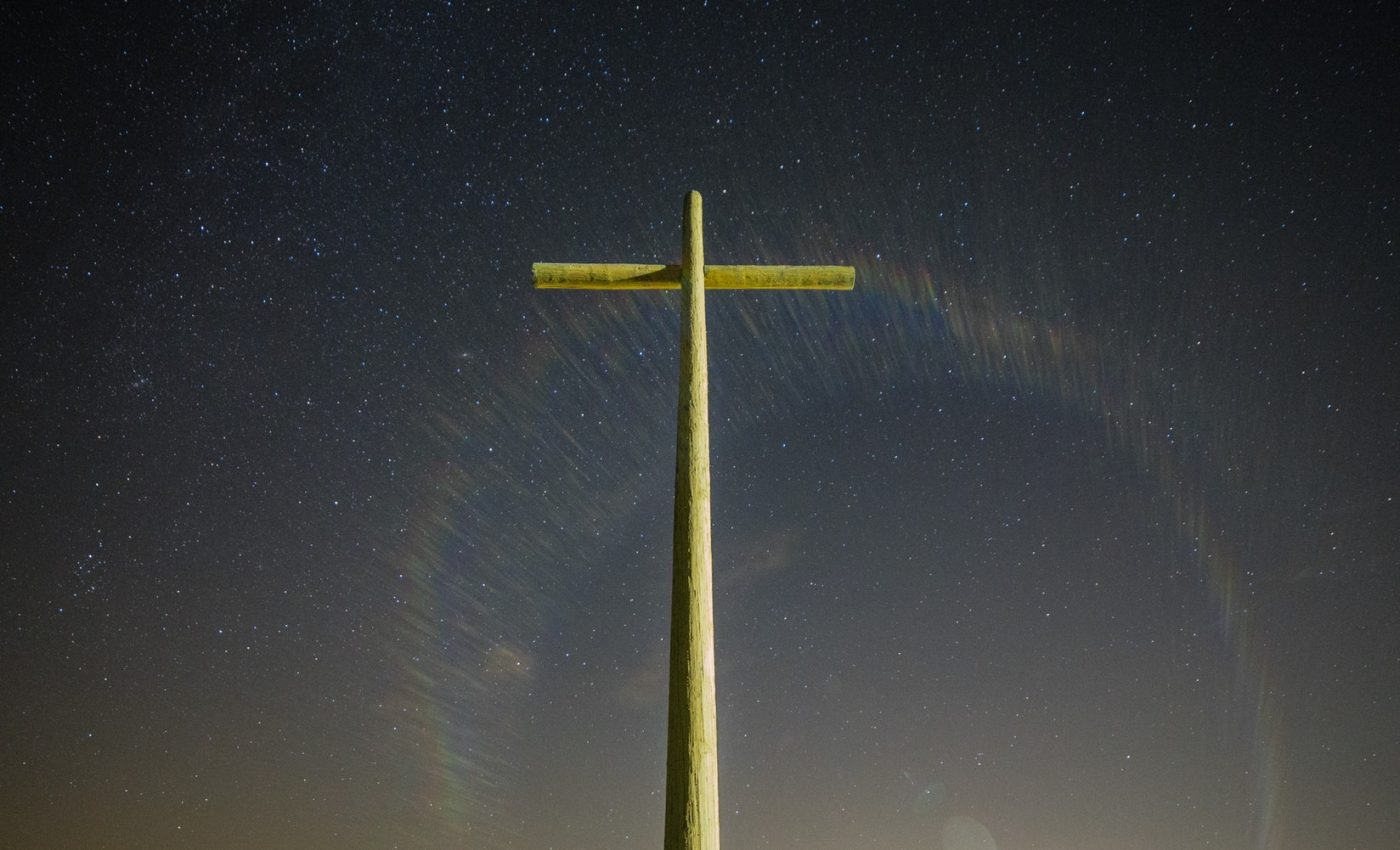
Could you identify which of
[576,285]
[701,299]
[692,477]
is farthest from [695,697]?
[576,285]

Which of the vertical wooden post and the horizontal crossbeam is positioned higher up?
the horizontal crossbeam

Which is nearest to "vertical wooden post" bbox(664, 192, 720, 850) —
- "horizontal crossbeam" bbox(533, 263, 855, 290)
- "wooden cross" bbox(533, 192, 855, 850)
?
"wooden cross" bbox(533, 192, 855, 850)

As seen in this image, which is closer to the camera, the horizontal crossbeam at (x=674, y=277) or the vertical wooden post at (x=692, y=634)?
the vertical wooden post at (x=692, y=634)

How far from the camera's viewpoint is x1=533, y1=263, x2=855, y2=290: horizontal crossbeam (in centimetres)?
405

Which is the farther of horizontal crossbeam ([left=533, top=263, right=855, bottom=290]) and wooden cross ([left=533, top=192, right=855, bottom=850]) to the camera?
horizontal crossbeam ([left=533, top=263, right=855, bottom=290])

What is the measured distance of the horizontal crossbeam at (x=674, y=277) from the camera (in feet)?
13.3

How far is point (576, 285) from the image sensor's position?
4.10 meters

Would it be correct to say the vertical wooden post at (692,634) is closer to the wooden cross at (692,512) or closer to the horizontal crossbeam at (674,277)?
the wooden cross at (692,512)

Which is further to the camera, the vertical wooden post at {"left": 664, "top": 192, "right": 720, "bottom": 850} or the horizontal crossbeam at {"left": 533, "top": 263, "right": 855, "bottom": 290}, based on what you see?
the horizontal crossbeam at {"left": 533, "top": 263, "right": 855, "bottom": 290}

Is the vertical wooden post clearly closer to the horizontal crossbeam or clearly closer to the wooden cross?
the wooden cross

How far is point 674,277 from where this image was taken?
400 centimetres

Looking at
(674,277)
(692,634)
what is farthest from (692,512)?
(674,277)

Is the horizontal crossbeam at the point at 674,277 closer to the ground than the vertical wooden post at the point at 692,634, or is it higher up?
higher up

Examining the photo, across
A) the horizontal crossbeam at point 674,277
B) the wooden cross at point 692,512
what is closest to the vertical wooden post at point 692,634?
the wooden cross at point 692,512
